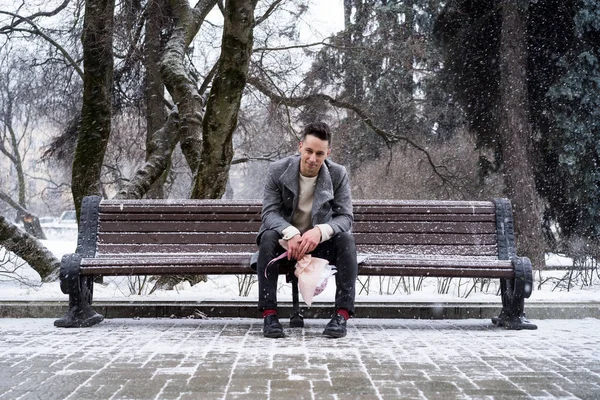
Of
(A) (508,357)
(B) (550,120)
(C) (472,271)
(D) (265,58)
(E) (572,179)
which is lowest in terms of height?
(A) (508,357)

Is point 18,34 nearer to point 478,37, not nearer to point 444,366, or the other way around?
point 478,37

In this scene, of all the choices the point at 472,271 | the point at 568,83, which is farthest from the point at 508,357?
the point at 568,83

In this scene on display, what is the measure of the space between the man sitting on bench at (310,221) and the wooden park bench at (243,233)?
513 millimetres

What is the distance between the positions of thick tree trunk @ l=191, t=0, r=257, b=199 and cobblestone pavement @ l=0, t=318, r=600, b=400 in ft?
13.4

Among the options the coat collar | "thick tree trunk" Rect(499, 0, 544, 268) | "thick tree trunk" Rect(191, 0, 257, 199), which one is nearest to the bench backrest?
the coat collar

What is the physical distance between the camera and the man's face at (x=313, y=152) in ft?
18.1

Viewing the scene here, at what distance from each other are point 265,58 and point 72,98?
169 inches

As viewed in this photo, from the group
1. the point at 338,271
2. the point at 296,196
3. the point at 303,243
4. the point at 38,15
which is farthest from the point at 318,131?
the point at 38,15

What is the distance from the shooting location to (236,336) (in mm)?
5398

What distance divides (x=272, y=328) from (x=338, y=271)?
0.62 m

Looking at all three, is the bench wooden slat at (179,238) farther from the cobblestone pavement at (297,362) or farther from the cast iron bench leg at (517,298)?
the cast iron bench leg at (517,298)

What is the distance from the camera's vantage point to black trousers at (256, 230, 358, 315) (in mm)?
5441

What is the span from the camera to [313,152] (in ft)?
18.1

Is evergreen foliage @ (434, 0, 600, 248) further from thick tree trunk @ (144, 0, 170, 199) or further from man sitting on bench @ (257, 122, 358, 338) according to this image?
man sitting on bench @ (257, 122, 358, 338)
